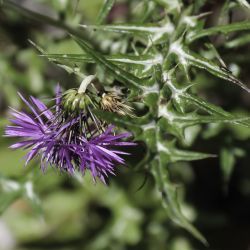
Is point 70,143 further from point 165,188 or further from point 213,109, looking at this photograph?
point 213,109

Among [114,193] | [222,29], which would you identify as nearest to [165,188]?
[222,29]

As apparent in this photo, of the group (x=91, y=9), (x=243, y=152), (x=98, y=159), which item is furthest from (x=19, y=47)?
(x=98, y=159)

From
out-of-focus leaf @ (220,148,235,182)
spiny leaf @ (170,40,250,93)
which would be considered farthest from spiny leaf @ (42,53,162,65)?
out-of-focus leaf @ (220,148,235,182)

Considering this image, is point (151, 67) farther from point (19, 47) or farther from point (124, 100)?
point (19, 47)

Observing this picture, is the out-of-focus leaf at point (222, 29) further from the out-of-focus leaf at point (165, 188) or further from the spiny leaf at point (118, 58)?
the out-of-focus leaf at point (165, 188)

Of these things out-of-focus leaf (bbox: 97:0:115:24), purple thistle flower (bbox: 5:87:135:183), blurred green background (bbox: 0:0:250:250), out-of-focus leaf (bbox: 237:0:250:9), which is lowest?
blurred green background (bbox: 0:0:250:250)

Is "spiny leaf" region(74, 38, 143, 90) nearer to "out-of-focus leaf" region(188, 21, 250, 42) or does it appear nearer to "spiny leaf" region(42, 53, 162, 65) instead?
"spiny leaf" region(42, 53, 162, 65)

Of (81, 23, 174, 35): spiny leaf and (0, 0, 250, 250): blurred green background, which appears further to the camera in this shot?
(0, 0, 250, 250): blurred green background
